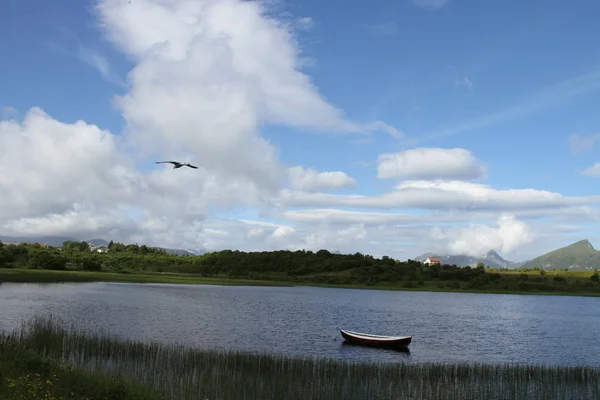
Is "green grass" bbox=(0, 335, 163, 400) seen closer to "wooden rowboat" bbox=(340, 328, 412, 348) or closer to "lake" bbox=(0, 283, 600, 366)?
"lake" bbox=(0, 283, 600, 366)

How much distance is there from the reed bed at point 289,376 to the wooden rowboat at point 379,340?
17715mm

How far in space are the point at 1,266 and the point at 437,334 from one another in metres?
125

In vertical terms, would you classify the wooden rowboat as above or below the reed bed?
below

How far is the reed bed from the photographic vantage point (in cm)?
2545

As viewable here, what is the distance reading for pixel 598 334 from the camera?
75375mm

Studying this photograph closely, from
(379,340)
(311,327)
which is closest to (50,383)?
(379,340)

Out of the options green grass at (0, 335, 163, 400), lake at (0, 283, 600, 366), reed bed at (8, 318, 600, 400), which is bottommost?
lake at (0, 283, 600, 366)

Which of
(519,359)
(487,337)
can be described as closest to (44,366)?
(519,359)

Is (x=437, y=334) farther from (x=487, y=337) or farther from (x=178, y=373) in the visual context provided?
(x=178, y=373)

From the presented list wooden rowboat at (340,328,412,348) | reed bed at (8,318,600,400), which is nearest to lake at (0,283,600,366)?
wooden rowboat at (340,328,412,348)

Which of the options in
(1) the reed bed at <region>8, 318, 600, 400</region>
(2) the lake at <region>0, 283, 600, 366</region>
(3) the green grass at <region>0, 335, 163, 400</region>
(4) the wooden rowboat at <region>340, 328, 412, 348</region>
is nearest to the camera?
(3) the green grass at <region>0, 335, 163, 400</region>

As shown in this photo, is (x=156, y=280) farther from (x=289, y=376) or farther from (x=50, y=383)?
(x=50, y=383)

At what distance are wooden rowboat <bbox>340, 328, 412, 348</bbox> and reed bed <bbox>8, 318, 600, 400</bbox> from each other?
17.7 metres

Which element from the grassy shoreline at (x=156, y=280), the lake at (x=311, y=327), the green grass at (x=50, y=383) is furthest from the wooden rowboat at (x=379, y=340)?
the grassy shoreline at (x=156, y=280)
